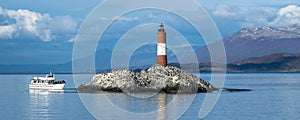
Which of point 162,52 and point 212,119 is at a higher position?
point 162,52

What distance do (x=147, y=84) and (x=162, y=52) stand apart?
15.6 feet

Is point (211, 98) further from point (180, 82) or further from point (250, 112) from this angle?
point (250, 112)

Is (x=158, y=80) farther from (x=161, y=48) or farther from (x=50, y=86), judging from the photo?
(x=50, y=86)

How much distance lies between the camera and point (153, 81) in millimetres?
81438

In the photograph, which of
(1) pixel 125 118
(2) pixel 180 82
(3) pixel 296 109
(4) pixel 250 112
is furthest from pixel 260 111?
(2) pixel 180 82

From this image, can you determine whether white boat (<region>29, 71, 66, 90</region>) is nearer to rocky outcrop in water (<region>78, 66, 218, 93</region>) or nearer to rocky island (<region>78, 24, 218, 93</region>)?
rocky outcrop in water (<region>78, 66, 218, 93</region>)

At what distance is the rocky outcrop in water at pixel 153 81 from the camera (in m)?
80.4

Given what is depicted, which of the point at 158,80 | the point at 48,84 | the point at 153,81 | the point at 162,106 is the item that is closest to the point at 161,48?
the point at 158,80

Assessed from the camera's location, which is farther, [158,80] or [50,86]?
[50,86]

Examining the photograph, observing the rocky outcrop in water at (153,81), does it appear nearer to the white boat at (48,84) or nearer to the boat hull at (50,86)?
the boat hull at (50,86)

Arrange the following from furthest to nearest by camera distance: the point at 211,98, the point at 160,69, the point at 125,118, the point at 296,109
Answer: the point at 160,69, the point at 211,98, the point at 296,109, the point at 125,118

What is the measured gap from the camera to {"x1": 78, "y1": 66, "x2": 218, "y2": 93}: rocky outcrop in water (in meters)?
80.4

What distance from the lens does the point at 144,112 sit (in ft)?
183

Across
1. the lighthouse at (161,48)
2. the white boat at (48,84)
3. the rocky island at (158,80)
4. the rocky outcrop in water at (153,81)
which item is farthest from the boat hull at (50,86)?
the lighthouse at (161,48)
